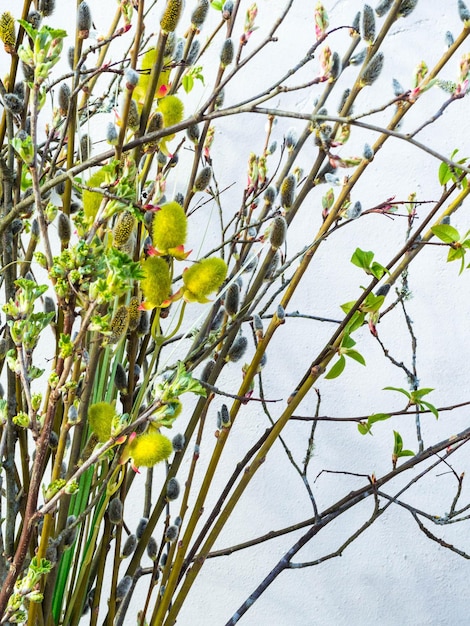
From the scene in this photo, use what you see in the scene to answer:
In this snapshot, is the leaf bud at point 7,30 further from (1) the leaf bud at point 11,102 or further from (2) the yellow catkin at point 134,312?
(2) the yellow catkin at point 134,312

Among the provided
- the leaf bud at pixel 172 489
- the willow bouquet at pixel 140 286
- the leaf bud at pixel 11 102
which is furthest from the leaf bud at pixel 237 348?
the leaf bud at pixel 11 102

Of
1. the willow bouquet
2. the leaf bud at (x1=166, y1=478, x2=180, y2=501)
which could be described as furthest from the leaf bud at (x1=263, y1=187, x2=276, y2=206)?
the leaf bud at (x1=166, y1=478, x2=180, y2=501)

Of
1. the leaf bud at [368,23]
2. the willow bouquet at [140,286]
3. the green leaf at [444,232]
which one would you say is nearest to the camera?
the willow bouquet at [140,286]

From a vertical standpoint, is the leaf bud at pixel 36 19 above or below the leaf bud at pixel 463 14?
above

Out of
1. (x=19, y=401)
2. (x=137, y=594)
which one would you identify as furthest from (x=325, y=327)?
(x=19, y=401)

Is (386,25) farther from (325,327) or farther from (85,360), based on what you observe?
(325,327)

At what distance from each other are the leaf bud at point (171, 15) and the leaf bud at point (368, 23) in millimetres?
133

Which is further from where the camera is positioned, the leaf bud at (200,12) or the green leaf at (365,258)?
the green leaf at (365,258)

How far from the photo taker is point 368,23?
0.47 metres

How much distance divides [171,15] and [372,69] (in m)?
0.14

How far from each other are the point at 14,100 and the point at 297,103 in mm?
778

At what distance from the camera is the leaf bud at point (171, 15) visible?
0.40 meters

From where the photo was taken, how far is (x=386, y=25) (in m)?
0.47

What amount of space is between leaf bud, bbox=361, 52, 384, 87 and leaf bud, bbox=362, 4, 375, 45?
14 mm
